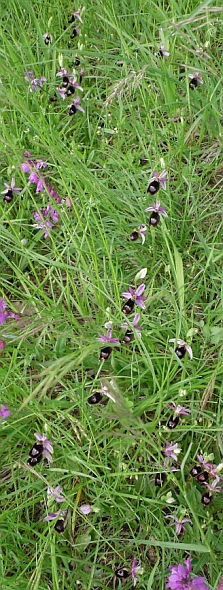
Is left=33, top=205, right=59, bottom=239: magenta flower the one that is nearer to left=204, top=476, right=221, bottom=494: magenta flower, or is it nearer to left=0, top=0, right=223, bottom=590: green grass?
left=0, top=0, right=223, bottom=590: green grass

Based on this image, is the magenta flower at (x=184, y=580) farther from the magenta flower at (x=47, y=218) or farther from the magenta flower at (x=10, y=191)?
the magenta flower at (x=10, y=191)

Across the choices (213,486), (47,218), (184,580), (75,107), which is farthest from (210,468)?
(75,107)

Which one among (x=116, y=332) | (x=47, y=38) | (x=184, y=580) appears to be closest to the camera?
(x=184, y=580)

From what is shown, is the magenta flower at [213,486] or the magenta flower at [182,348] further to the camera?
the magenta flower at [182,348]

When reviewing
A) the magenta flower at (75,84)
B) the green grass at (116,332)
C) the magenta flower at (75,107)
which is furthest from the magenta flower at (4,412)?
the magenta flower at (75,84)

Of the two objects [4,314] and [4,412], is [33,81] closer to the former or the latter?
[4,314]

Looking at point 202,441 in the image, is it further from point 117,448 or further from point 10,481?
point 10,481

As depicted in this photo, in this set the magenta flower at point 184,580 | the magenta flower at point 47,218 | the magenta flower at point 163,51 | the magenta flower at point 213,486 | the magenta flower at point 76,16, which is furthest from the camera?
the magenta flower at point 76,16
